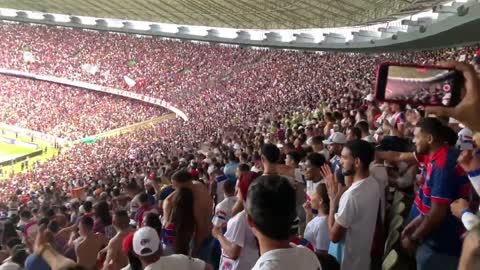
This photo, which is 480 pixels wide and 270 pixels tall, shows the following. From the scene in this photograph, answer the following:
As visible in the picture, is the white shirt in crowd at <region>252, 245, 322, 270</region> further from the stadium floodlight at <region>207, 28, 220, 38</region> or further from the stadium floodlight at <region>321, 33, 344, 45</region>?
the stadium floodlight at <region>207, 28, 220, 38</region>

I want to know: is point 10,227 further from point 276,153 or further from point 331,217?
point 331,217

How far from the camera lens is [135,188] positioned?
27.6 feet

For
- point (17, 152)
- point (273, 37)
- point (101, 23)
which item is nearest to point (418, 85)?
point (273, 37)

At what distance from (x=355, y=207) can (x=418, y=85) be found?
1.17m

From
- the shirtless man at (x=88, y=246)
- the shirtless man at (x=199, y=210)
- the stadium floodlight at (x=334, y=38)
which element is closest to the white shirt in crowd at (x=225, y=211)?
the shirtless man at (x=199, y=210)

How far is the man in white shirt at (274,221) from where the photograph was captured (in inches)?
92.7

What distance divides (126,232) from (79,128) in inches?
1296

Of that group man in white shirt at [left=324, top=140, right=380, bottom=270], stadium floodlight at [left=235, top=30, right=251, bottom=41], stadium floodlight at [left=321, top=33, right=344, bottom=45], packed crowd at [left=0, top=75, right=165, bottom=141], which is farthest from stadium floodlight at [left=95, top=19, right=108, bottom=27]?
man in white shirt at [left=324, top=140, right=380, bottom=270]

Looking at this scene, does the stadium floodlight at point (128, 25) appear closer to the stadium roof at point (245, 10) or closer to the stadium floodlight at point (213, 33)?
the stadium roof at point (245, 10)

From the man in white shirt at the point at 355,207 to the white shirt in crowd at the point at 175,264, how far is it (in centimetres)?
85

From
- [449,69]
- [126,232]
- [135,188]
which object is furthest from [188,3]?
[449,69]

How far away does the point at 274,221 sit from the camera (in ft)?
7.72

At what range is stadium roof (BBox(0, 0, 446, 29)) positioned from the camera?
2484cm

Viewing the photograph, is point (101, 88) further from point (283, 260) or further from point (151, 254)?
point (283, 260)
